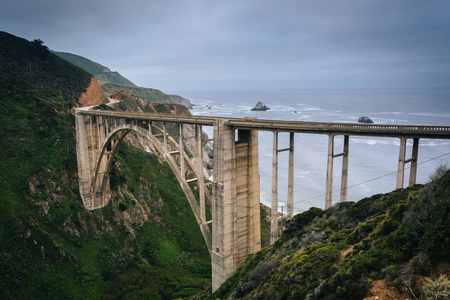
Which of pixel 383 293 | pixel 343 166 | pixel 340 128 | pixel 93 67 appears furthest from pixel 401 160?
pixel 93 67

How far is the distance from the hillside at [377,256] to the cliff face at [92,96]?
40652 mm

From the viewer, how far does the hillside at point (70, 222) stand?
899 inches

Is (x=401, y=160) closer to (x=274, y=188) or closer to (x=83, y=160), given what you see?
(x=274, y=188)

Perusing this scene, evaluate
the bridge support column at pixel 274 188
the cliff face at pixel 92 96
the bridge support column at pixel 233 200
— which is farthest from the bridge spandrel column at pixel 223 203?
the cliff face at pixel 92 96

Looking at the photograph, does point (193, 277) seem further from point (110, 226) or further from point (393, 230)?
point (393, 230)

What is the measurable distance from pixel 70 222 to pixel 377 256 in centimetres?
2637

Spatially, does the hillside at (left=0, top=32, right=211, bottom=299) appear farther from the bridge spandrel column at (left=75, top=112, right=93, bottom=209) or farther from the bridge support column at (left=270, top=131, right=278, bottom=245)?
the bridge support column at (left=270, top=131, right=278, bottom=245)

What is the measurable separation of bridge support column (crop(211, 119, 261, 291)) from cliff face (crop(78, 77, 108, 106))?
3364 cm

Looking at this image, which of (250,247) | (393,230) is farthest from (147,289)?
(393,230)

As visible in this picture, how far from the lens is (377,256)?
9.09 meters

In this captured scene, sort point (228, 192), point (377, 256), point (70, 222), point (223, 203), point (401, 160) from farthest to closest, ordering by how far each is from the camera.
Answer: point (70, 222) → point (228, 192) → point (223, 203) → point (401, 160) → point (377, 256)

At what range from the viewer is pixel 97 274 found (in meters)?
25.5

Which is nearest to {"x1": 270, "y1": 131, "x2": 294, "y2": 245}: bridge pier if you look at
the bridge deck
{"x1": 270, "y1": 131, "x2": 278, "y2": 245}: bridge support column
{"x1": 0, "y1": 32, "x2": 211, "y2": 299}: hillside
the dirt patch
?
{"x1": 270, "y1": 131, "x2": 278, "y2": 245}: bridge support column

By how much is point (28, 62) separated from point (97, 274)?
3649cm
